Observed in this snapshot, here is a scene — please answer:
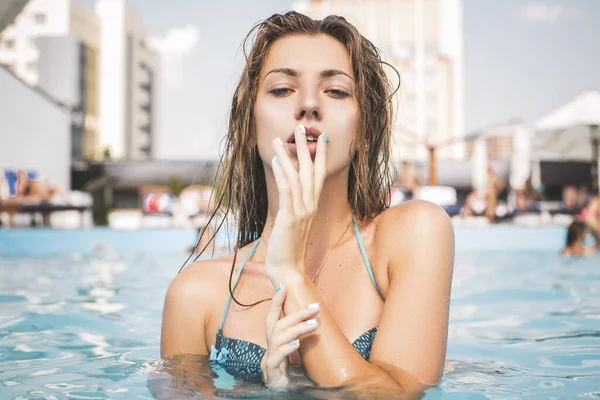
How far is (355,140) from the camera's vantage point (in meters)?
1.52

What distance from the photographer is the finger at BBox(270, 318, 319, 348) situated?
3.85 feet

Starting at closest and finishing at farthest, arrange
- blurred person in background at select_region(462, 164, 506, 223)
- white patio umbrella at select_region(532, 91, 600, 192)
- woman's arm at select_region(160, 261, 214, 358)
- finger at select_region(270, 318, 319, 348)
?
finger at select_region(270, 318, 319, 348) → woman's arm at select_region(160, 261, 214, 358) → blurred person in background at select_region(462, 164, 506, 223) → white patio umbrella at select_region(532, 91, 600, 192)

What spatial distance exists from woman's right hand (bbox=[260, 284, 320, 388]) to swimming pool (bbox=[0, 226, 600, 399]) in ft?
0.45

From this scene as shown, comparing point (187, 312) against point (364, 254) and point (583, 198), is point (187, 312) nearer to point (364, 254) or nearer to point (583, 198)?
point (364, 254)

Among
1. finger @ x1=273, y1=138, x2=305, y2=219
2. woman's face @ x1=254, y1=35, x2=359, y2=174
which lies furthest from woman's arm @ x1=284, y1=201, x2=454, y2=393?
woman's face @ x1=254, y1=35, x2=359, y2=174

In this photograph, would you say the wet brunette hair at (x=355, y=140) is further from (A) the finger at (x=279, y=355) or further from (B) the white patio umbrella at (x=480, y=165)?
(B) the white patio umbrella at (x=480, y=165)

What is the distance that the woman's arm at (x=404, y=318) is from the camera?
125 cm

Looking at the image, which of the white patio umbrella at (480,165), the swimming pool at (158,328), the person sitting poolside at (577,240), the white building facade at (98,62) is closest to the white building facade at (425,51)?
the white building facade at (98,62)

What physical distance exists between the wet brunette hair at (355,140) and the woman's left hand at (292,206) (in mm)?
322

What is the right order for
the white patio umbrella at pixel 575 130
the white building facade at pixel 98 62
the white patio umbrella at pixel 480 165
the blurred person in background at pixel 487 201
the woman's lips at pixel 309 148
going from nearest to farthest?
the woman's lips at pixel 309 148 < the blurred person in background at pixel 487 201 < the white patio umbrella at pixel 575 130 < the white patio umbrella at pixel 480 165 < the white building facade at pixel 98 62

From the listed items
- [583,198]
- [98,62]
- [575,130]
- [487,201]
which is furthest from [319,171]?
[98,62]

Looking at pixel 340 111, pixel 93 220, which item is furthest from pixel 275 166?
pixel 93 220

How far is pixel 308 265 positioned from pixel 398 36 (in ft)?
166

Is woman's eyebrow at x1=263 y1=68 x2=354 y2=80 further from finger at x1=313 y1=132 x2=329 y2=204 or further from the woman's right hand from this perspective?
the woman's right hand
